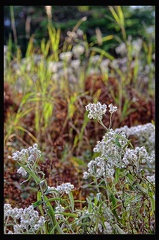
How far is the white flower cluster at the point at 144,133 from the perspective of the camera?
6.03 ft

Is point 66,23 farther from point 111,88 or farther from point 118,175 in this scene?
point 118,175

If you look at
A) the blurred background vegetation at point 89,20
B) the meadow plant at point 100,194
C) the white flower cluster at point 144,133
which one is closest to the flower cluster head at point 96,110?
the meadow plant at point 100,194

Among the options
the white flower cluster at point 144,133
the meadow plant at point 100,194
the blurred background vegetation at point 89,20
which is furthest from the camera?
the blurred background vegetation at point 89,20

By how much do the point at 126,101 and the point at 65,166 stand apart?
0.76 metres

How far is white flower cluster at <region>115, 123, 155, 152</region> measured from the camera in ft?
6.03

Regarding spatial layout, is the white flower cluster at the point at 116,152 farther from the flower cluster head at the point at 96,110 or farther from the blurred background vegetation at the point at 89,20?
the blurred background vegetation at the point at 89,20

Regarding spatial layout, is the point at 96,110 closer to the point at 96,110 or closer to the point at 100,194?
the point at 96,110

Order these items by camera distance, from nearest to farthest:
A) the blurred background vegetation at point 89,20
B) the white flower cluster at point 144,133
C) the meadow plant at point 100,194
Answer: the meadow plant at point 100,194 → the white flower cluster at point 144,133 → the blurred background vegetation at point 89,20

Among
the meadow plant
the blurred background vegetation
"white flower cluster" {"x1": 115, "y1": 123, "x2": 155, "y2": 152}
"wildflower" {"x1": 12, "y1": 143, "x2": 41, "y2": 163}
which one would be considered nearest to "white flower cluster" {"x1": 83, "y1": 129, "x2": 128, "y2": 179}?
the meadow plant

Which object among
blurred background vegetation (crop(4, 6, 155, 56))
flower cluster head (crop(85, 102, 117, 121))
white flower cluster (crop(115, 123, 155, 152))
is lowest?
flower cluster head (crop(85, 102, 117, 121))

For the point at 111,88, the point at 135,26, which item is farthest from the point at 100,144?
the point at 135,26

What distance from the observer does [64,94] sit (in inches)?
116

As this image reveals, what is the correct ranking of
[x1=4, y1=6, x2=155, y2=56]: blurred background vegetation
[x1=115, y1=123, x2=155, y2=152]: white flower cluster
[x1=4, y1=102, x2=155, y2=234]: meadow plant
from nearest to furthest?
[x1=4, y1=102, x2=155, y2=234]: meadow plant, [x1=115, y1=123, x2=155, y2=152]: white flower cluster, [x1=4, y1=6, x2=155, y2=56]: blurred background vegetation

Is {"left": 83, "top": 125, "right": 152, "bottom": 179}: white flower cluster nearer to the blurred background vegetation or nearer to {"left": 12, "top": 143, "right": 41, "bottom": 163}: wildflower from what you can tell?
{"left": 12, "top": 143, "right": 41, "bottom": 163}: wildflower
